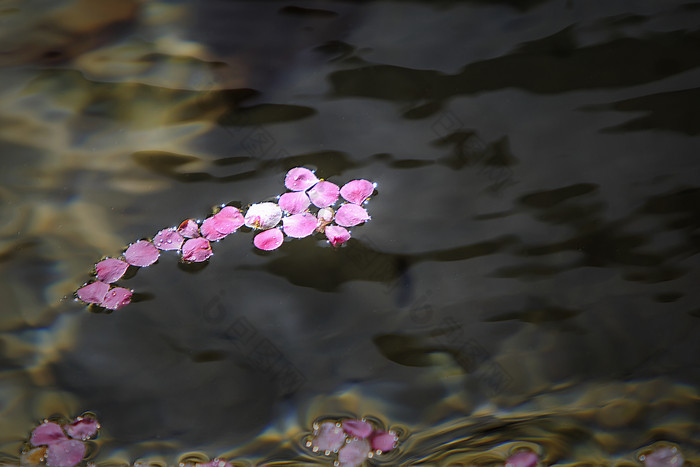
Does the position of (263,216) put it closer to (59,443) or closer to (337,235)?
(337,235)

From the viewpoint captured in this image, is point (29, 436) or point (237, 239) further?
point (237, 239)

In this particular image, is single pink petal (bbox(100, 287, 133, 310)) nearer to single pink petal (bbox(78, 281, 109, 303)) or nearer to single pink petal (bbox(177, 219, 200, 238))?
single pink petal (bbox(78, 281, 109, 303))

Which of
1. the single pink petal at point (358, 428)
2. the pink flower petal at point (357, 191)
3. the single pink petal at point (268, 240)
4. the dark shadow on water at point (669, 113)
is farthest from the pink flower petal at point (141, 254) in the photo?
the dark shadow on water at point (669, 113)

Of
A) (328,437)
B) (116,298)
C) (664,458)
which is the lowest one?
(664,458)

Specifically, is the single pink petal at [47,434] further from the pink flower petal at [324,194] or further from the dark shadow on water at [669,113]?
the dark shadow on water at [669,113]

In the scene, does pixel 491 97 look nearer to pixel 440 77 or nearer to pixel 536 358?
pixel 440 77

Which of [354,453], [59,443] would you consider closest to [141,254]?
[59,443]

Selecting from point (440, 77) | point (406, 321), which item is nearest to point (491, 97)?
point (440, 77)

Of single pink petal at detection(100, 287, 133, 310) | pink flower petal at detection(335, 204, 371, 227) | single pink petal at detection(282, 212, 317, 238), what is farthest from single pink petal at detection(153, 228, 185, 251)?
pink flower petal at detection(335, 204, 371, 227)
